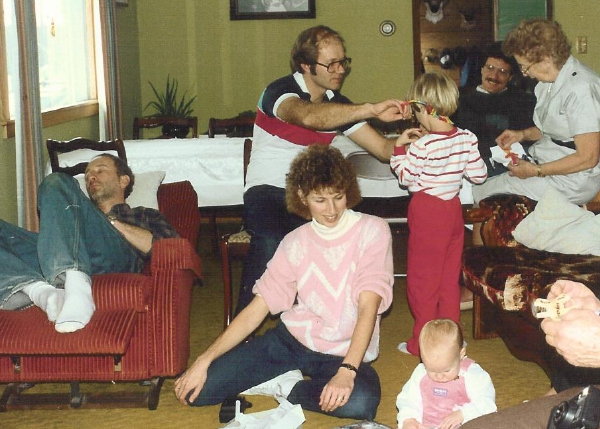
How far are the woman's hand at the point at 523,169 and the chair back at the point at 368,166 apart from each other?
3.06ft

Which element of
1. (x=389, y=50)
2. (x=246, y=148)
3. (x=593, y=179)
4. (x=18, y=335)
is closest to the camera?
(x=18, y=335)

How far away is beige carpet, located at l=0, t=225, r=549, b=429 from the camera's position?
9.47ft

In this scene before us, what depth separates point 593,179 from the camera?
11.5 feet

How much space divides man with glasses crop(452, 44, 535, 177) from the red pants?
92 cm

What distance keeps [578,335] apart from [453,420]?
737 millimetres

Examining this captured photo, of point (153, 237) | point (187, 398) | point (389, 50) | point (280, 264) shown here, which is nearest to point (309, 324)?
point (280, 264)

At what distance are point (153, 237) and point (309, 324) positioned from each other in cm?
82

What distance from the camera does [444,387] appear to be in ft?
7.76

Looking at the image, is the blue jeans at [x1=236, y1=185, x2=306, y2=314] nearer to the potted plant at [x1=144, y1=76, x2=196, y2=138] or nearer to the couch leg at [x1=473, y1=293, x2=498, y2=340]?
the couch leg at [x1=473, y1=293, x2=498, y2=340]

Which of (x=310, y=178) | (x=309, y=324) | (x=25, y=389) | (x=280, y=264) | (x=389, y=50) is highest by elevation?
(x=389, y=50)

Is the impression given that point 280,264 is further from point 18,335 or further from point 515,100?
point 515,100

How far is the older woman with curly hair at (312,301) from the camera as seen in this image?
9.06 feet

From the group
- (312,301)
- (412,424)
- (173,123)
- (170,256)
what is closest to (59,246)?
(170,256)

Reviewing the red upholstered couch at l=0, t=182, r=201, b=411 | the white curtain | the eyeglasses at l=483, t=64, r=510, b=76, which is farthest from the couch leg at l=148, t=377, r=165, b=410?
the eyeglasses at l=483, t=64, r=510, b=76
